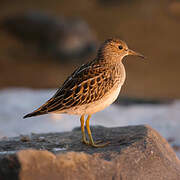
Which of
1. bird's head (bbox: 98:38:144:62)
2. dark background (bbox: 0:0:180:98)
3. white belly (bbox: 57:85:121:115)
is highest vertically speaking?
dark background (bbox: 0:0:180:98)

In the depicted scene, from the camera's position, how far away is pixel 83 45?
664 inches

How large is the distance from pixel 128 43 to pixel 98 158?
12843 mm

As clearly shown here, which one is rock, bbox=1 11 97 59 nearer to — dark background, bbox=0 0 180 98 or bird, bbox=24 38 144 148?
dark background, bbox=0 0 180 98

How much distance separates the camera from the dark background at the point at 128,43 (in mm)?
14055

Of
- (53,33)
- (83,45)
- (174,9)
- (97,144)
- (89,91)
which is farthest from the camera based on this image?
(174,9)

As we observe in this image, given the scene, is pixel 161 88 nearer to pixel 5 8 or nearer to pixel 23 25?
pixel 23 25

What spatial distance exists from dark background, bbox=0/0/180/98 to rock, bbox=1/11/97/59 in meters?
0.50

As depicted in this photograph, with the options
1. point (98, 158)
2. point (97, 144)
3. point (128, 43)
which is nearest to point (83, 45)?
point (128, 43)

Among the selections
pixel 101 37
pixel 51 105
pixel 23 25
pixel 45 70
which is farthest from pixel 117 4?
pixel 51 105

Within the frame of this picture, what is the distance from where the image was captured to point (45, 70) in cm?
1535

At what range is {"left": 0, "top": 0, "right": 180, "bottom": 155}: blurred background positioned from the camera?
10.1 m

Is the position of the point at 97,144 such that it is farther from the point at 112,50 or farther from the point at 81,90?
the point at 112,50

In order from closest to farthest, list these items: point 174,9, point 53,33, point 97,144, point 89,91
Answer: point 89,91 < point 97,144 < point 53,33 < point 174,9

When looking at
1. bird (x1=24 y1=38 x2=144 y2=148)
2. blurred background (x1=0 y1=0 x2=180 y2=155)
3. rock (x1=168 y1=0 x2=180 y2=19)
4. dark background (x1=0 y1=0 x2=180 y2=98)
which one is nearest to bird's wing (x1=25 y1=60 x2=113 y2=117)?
bird (x1=24 y1=38 x2=144 y2=148)
